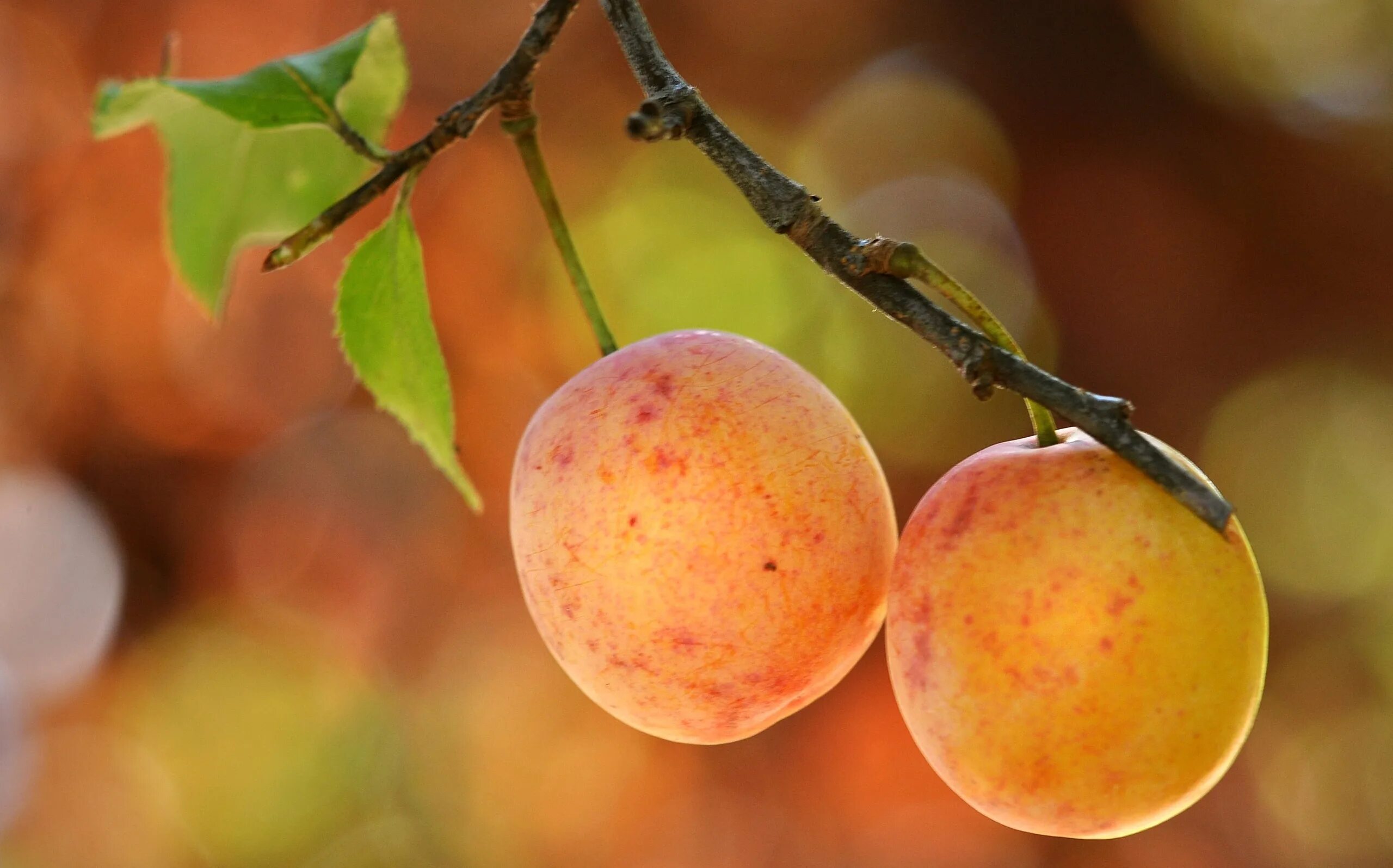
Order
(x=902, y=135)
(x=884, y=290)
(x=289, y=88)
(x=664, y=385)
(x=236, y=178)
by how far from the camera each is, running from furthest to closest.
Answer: (x=902, y=135) < (x=236, y=178) < (x=289, y=88) < (x=664, y=385) < (x=884, y=290)

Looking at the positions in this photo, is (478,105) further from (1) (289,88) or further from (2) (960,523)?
(2) (960,523)

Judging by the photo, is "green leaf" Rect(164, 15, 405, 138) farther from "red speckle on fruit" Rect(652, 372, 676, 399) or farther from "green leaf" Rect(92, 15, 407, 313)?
"red speckle on fruit" Rect(652, 372, 676, 399)

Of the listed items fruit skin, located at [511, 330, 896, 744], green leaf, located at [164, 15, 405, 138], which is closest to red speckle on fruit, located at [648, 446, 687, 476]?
fruit skin, located at [511, 330, 896, 744]

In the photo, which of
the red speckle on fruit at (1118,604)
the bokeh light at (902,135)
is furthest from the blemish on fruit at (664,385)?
the bokeh light at (902,135)

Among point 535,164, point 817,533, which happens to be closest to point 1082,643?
point 817,533

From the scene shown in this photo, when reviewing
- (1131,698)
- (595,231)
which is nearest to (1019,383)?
(1131,698)

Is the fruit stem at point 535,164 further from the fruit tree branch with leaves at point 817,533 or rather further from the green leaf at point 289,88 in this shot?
the green leaf at point 289,88

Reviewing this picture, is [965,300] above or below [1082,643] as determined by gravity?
above
